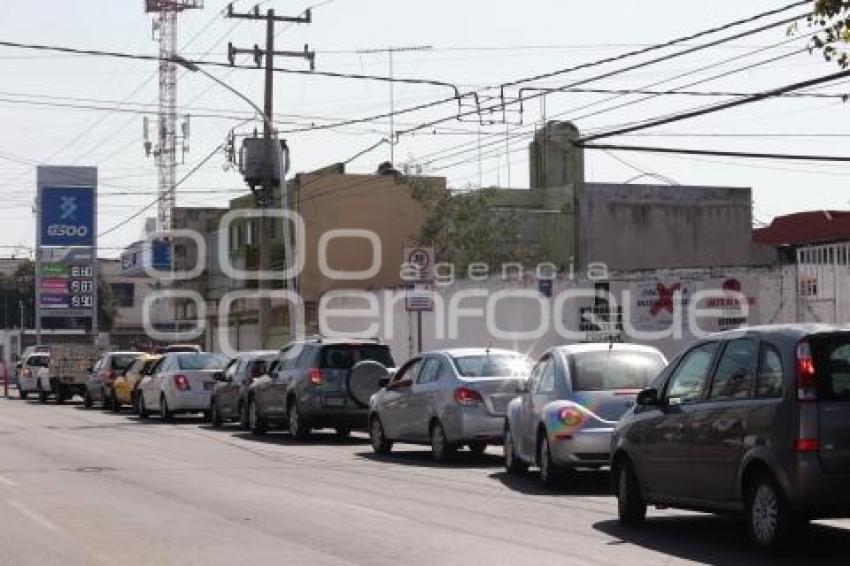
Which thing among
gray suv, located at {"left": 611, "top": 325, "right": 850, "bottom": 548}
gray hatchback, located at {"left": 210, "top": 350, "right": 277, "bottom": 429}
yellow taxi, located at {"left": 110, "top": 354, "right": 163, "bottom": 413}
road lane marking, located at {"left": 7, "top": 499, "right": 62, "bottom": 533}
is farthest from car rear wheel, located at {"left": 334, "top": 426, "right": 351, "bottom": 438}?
gray suv, located at {"left": 611, "top": 325, "right": 850, "bottom": 548}

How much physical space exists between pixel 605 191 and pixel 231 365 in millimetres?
28151

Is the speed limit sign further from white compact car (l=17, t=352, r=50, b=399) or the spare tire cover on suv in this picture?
white compact car (l=17, t=352, r=50, b=399)

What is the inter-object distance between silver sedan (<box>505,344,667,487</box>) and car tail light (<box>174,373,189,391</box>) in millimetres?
17403

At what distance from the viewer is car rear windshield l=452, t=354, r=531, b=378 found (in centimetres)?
2005

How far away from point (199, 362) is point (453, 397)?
1515 centimetres

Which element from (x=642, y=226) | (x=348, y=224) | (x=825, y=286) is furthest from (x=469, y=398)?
(x=642, y=226)

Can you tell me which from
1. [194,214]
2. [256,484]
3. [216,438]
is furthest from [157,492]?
[194,214]

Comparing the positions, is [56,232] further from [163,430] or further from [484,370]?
[484,370]

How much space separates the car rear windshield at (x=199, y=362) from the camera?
110 ft

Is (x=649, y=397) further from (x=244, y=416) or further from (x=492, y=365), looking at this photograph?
(x=244, y=416)

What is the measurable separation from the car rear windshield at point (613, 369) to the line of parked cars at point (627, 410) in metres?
0.02

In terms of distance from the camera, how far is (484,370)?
2009 cm

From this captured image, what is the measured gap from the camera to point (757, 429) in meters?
10.6

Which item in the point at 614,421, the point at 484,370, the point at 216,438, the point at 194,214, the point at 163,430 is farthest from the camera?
the point at 194,214
